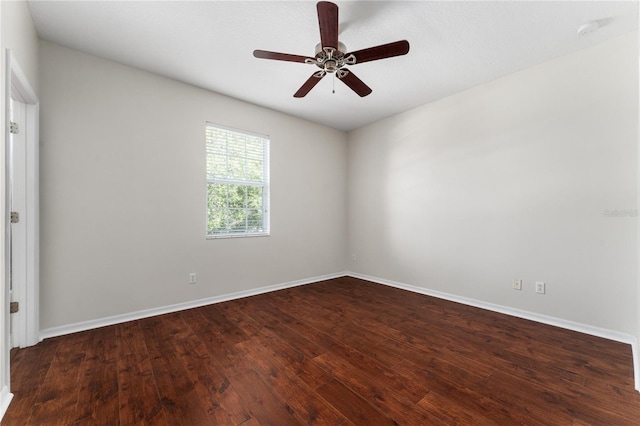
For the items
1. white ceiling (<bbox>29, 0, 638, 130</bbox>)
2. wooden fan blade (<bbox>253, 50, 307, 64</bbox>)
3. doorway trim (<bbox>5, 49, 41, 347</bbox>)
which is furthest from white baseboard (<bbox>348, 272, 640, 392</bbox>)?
doorway trim (<bbox>5, 49, 41, 347</bbox>)

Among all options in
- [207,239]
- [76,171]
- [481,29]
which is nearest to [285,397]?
[207,239]

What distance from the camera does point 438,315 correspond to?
3.00 m

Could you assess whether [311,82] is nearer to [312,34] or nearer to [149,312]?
[312,34]

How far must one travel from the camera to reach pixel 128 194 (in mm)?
2842

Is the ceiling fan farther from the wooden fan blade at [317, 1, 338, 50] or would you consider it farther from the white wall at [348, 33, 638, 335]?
the white wall at [348, 33, 638, 335]

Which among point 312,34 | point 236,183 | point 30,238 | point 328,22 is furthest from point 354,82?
point 30,238

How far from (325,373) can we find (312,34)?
2.75 metres

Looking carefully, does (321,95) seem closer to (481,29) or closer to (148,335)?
(481,29)

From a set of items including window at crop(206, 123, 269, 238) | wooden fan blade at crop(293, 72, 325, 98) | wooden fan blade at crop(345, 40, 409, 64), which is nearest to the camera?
wooden fan blade at crop(345, 40, 409, 64)

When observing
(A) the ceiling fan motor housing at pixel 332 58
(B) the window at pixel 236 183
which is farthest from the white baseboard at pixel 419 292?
(A) the ceiling fan motor housing at pixel 332 58

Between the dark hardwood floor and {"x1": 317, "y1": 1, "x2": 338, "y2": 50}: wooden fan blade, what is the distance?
2.34m

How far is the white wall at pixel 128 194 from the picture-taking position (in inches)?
98.0

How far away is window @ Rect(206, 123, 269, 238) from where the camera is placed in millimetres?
3512

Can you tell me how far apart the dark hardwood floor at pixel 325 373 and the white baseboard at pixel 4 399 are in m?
0.03
